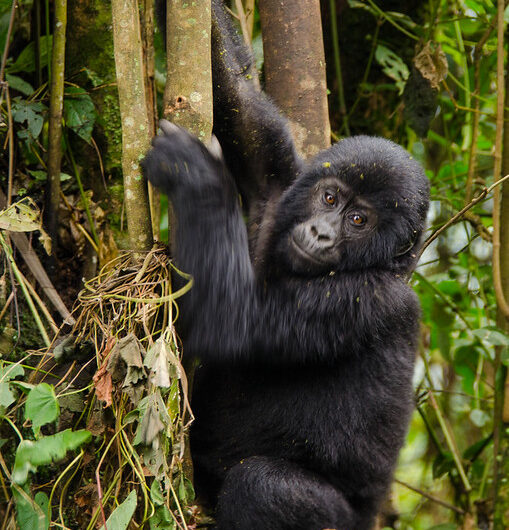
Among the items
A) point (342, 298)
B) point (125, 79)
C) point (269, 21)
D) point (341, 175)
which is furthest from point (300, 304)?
point (269, 21)

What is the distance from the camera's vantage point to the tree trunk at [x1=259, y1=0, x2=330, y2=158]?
4305 millimetres

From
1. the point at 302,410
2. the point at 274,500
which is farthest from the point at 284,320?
the point at 274,500

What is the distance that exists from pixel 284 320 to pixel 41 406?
1257 millimetres

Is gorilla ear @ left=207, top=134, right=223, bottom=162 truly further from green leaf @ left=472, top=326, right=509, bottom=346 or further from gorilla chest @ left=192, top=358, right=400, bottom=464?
green leaf @ left=472, top=326, right=509, bottom=346

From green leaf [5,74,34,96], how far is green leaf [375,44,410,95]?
2973 millimetres

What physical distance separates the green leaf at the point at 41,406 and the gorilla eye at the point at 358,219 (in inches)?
71.2

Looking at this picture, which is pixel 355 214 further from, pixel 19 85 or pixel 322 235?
pixel 19 85

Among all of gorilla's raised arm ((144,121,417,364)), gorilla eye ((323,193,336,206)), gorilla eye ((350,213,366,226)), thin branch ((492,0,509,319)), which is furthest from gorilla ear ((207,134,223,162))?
thin branch ((492,0,509,319))

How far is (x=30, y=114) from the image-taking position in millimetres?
4027

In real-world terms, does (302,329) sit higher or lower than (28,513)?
higher

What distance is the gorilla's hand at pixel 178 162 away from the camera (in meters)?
3.02

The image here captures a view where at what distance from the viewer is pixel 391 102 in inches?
247

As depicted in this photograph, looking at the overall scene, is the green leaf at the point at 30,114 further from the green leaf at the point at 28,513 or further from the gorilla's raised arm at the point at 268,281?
the green leaf at the point at 28,513

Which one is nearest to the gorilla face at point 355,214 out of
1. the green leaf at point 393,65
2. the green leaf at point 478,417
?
the green leaf at point 393,65
